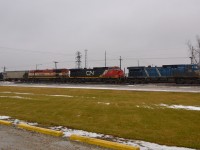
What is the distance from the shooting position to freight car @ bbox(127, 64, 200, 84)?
47.6 metres

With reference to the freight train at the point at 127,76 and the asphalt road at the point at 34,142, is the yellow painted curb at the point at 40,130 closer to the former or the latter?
the asphalt road at the point at 34,142

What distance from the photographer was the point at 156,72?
52.0 metres

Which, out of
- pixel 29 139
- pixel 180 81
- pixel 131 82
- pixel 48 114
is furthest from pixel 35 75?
pixel 29 139

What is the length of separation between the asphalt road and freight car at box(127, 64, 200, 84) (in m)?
40.9

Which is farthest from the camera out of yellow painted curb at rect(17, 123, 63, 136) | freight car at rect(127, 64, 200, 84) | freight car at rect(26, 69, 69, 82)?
freight car at rect(26, 69, 69, 82)

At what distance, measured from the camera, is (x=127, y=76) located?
56.5 meters

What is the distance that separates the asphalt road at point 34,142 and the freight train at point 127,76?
4093 centimetres

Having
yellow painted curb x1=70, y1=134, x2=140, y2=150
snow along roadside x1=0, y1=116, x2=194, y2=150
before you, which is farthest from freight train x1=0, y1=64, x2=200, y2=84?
yellow painted curb x1=70, y1=134, x2=140, y2=150

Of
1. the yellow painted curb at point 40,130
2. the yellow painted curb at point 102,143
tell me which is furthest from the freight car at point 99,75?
the yellow painted curb at point 102,143

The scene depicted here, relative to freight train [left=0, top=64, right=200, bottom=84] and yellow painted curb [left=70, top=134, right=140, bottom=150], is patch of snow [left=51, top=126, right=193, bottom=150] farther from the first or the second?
freight train [left=0, top=64, right=200, bottom=84]

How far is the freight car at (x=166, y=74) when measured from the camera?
156 ft

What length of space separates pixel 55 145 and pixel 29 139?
1179 millimetres

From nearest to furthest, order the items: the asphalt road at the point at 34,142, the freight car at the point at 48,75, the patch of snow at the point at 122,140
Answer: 1. the patch of snow at the point at 122,140
2. the asphalt road at the point at 34,142
3. the freight car at the point at 48,75

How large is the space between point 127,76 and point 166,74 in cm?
842
